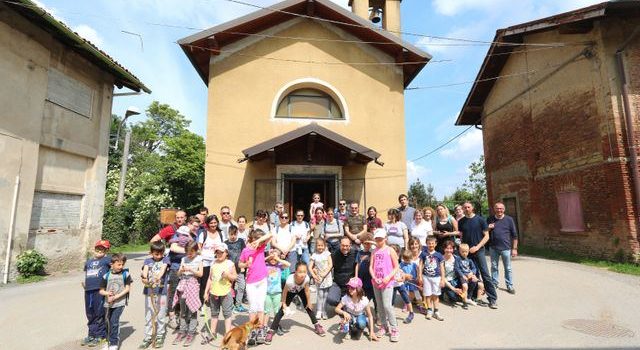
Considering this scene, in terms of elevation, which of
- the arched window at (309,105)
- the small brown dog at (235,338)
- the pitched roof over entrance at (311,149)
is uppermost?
the arched window at (309,105)

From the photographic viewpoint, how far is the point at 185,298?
448 centimetres

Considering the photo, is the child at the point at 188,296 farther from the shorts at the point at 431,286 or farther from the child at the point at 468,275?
the child at the point at 468,275

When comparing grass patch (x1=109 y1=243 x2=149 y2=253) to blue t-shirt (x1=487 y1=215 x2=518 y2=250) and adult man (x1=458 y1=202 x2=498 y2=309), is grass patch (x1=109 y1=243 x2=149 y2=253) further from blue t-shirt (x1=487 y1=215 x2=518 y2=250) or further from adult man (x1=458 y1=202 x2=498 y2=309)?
blue t-shirt (x1=487 y1=215 x2=518 y2=250)

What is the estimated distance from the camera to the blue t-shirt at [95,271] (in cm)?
431

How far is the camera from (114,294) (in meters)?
4.23

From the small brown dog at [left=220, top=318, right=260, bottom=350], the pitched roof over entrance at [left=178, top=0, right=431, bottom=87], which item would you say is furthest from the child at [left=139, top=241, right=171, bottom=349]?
the pitched roof over entrance at [left=178, top=0, right=431, bottom=87]

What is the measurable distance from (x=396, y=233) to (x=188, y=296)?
3558 mm

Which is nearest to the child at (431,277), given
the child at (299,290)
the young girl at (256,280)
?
the child at (299,290)

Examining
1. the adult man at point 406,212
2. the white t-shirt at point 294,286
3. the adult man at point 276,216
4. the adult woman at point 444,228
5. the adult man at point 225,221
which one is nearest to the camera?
the white t-shirt at point 294,286

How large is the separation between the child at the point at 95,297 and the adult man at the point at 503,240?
20.7 ft

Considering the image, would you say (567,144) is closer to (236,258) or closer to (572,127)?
(572,127)

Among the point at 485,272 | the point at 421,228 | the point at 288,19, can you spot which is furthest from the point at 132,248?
the point at 485,272

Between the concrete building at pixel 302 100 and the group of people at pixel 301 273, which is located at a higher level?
the concrete building at pixel 302 100

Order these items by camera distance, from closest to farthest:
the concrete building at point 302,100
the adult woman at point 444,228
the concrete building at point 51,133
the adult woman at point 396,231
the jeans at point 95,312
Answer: the jeans at point 95,312 < the adult woman at point 396,231 < the adult woman at point 444,228 < the concrete building at point 51,133 < the concrete building at point 302,100
